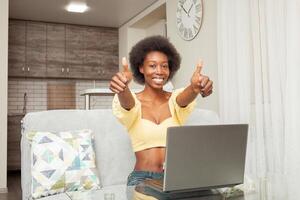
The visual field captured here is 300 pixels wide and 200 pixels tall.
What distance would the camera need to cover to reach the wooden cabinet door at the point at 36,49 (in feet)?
17.0

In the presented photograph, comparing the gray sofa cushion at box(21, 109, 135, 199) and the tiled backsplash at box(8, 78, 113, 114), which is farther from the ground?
the tiled backsplash at box(8, 78, 113, 114)

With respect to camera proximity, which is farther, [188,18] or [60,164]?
[188,18]

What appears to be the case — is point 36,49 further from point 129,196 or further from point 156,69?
point 129,196

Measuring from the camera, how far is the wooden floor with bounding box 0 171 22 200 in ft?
11.2

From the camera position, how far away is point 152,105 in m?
1.59

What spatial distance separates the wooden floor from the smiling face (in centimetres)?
241

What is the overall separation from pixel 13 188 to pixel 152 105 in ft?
9.66

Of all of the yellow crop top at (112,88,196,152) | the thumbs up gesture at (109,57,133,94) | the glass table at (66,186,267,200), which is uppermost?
the thumbs up gesture at (109,57,133,94)

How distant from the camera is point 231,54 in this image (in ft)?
8.42

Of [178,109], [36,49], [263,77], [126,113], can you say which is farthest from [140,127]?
[36,49]

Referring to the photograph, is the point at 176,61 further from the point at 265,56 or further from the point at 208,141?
the point at 265,56

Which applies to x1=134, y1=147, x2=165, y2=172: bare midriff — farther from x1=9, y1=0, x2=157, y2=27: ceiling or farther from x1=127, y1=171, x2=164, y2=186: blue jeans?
x1=9, y1=0, x2=157, y2=27: ceiling

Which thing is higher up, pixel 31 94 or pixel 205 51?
pixel 205 51
